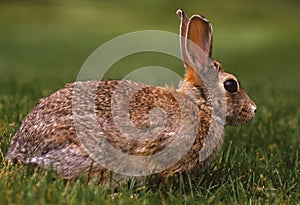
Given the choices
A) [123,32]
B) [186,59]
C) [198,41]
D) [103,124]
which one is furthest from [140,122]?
[123,32]

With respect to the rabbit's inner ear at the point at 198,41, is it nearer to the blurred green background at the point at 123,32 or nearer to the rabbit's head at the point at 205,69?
the rabbit's head at the point at 205,69

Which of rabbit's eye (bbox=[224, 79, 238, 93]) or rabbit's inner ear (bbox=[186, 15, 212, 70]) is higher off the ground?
rabbit's inner ear (bbox=[186, 15, 212, 70])

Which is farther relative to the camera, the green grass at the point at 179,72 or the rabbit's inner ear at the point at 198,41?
the rabbit's inner ear at the point at 198,41

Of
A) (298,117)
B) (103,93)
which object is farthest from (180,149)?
(298,117)

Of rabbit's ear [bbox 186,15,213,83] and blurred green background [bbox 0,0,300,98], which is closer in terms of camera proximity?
rabbit's ear [bbox 186,15,213,83]

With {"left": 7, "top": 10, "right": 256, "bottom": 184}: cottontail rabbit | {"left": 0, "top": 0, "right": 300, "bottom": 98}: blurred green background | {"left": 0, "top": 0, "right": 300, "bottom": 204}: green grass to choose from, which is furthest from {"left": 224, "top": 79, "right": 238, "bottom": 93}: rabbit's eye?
{"left": 0, "top": 0, "right": 300, "bottom": 98}: blurred green background

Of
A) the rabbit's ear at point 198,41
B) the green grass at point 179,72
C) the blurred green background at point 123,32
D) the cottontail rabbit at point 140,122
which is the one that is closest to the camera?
the green grass at point 179,72

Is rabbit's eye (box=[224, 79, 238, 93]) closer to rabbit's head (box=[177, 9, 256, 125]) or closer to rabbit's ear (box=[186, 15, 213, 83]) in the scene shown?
rabbit's head (box=[177, 9, 256, 125])

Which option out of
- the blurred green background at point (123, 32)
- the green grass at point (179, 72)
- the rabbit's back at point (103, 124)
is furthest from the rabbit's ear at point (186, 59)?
the blurred green background at point (123, 32)

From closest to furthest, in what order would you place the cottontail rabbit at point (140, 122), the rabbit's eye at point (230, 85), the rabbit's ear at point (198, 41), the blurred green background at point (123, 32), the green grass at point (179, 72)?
the green grass at point (179, 72)
the cottontail rabbit at point (140, 122)
the rabbit's ear at point (198, 41)
the rabbit's eye at point (230, 85)
the blurred green background at point (123, 32)

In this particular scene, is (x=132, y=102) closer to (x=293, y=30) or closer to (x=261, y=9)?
→ (x=293, y=30)
